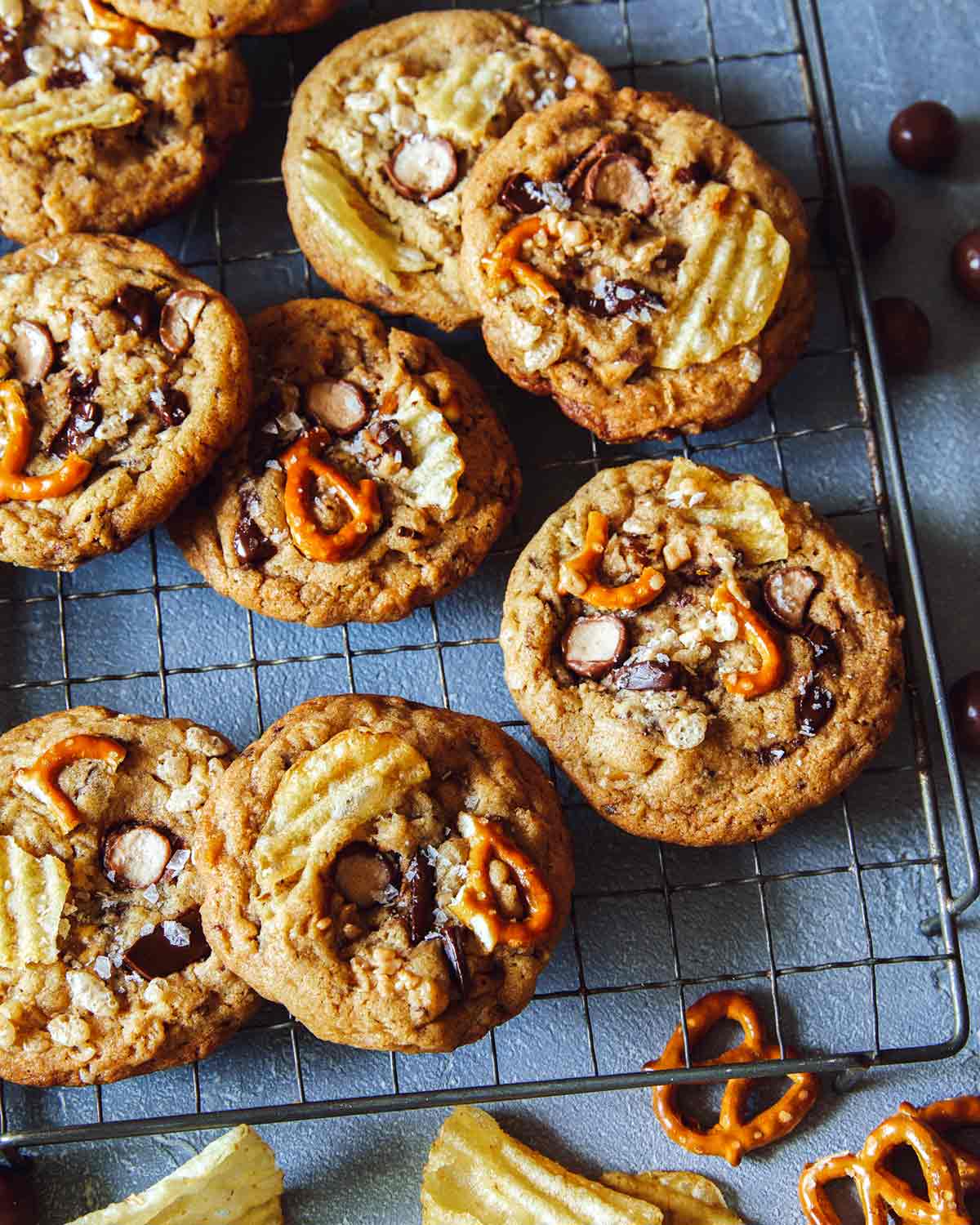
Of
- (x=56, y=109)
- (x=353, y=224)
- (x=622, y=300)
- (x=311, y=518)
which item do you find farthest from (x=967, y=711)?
(x=56, y=109)

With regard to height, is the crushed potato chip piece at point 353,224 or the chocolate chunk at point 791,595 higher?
the crushed potato chip piece at point 353,224

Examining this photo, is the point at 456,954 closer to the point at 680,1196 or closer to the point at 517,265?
the point at 680,1196

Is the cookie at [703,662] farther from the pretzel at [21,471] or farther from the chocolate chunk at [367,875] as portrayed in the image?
the pretzel at [21,471]

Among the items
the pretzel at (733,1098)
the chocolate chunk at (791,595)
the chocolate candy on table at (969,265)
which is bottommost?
the pretzel at (733,1098)

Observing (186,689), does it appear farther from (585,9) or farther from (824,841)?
(585,9)

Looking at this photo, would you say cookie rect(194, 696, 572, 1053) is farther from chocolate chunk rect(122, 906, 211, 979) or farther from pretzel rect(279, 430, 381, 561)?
pretzel rect(279, 430, 381, 561)

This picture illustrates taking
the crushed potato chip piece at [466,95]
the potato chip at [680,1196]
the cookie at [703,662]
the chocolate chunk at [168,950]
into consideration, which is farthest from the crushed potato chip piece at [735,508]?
the potato chip at [680,1196]
